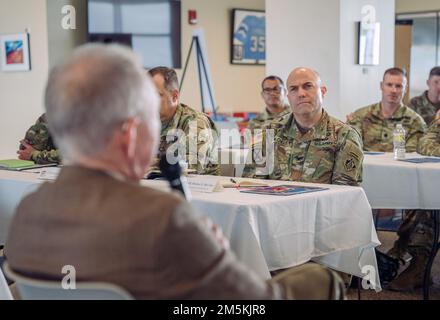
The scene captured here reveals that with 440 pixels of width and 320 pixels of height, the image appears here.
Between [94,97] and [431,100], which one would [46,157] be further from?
[431,100]

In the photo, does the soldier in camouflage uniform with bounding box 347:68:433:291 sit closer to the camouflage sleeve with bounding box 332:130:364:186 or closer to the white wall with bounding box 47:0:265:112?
the camouflage sleeve with bounding box 332:130:364:186

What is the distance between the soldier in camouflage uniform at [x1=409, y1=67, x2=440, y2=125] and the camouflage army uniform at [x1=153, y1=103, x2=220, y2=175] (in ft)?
12.3

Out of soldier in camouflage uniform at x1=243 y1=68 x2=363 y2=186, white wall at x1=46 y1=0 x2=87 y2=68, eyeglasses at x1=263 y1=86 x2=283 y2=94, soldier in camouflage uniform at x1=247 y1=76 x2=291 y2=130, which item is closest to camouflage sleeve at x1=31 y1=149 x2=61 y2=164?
soldier in camouflage uniform at x1=243 y1=68 x2=363 y2=186

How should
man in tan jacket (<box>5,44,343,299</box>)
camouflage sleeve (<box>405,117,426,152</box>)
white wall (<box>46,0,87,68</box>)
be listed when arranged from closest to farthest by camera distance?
man in tan jacket (<box>5,44,343,299</box>)
camouflage sleeve (<box>405,117,426,152</box>)
white wall (<box>46,0,87,68</box>)

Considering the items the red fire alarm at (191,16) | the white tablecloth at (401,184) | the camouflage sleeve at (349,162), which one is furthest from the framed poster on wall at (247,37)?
the camouflage sleeve at (349,162)

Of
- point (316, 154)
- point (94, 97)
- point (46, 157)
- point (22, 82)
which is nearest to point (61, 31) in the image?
point (22, 82)

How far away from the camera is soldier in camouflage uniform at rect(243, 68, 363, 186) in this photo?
11.4 feet

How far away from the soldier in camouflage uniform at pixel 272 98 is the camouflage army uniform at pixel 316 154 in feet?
8.51

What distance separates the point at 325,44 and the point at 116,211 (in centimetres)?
556

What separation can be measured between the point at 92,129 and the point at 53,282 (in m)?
0.31

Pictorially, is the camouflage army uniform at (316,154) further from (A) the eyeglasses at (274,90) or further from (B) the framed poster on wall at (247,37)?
(B) the framed poster on wall at (247,37)

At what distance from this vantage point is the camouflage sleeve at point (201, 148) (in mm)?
3896

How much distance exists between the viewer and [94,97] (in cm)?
124
